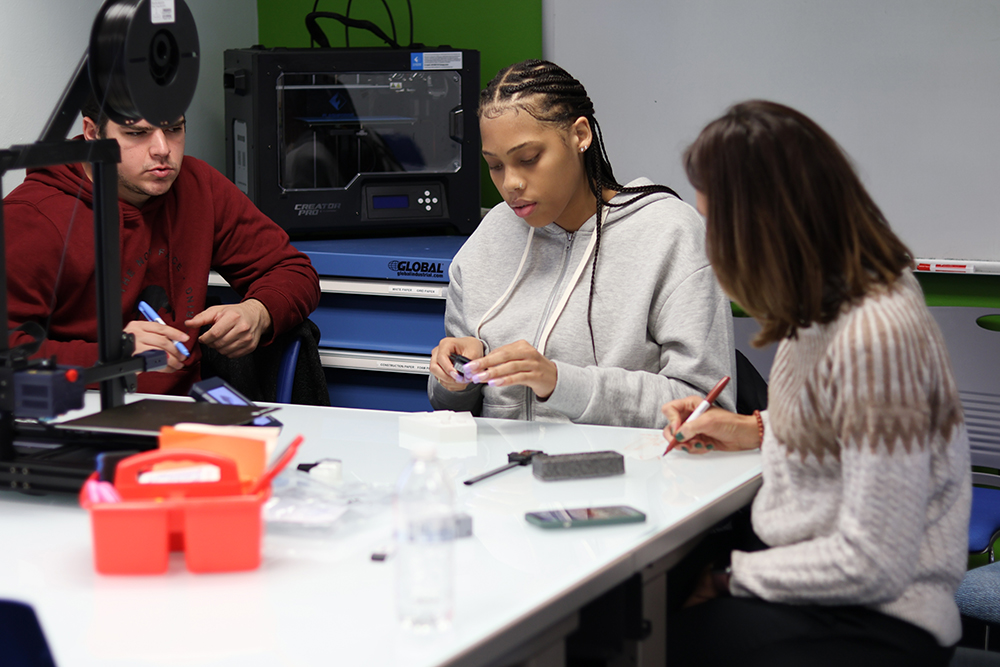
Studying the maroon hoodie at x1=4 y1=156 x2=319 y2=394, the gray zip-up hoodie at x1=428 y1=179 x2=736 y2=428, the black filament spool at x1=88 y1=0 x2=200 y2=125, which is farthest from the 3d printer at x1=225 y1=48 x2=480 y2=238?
the black filament spool at x1=88 y1=0 x2=200 y2=125

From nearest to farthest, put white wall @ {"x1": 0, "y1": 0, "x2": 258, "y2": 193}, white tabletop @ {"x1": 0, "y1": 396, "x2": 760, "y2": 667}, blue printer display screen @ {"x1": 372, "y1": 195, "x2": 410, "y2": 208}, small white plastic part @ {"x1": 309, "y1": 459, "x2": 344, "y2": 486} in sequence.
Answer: white tabletop @ {"x1": 0, "y1": 396, "x2": 760, "y2": 667}, small white plastic part @ {"x1": 309, "y1": 459, "x2": 344, "y2": 486}, white wall @ {"x1": 0, "y1": 0, "x2": 258, "y2": 193}, blue printer display screen @ {"x1": 372, "y1": 195, "x2": 410, "y2": 208}

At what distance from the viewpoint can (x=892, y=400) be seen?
39.3 inches

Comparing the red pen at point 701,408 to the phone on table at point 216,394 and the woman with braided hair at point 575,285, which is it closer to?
the woman with braided hair at point 575,285

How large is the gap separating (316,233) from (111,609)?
1793 millimetres

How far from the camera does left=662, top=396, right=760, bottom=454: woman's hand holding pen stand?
1355 millimetres

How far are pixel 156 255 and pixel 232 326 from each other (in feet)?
0.89

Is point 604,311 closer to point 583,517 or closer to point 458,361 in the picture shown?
point 458,361

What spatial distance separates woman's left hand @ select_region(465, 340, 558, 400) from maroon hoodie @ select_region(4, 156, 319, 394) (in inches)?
29.4

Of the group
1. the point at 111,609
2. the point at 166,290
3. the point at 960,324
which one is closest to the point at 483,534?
the point at 111,609

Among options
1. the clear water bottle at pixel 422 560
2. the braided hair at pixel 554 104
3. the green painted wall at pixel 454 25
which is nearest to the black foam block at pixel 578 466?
the clear water bottle at pixel 422 560

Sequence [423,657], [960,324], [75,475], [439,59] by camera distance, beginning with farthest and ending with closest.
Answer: [439,59] < [960,324] < [75,475] < [423,657]

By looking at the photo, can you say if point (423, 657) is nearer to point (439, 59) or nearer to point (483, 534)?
point (483, 534)

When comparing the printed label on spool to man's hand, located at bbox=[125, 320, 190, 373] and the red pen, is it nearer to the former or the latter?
man's hand, located at bbox=[125, 320, 190, 373]

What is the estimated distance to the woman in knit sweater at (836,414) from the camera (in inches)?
39.8
